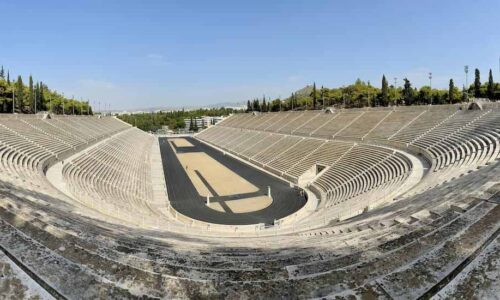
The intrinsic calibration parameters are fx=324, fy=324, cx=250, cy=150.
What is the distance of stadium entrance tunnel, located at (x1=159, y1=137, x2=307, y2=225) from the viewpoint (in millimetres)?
19125

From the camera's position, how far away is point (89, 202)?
1259 centimetres

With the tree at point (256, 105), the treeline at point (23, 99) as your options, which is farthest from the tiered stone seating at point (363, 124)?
the tree at point (256, 105)

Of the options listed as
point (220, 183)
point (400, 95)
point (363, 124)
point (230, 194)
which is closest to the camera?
point (230, 194)

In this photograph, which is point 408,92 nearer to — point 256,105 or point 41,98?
point 256,105

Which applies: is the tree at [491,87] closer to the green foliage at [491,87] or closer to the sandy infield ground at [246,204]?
the green foliage at [491,87]

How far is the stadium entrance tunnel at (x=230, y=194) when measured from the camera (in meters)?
19.1

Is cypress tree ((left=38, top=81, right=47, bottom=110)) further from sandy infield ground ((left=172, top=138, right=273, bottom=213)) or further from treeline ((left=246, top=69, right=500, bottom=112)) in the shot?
treeline ((left=246, top=69, right=500, bottom=112))

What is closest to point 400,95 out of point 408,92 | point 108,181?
point 408,92

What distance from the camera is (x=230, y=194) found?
950 inches

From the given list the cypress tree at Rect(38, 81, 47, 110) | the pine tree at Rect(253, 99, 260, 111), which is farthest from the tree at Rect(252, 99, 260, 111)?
the cypress tree at Rect(38, 81, 47, 110)

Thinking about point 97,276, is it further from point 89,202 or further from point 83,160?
point 83,160

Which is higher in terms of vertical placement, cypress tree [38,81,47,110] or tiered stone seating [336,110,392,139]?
cypress tree [38,81,47,110]

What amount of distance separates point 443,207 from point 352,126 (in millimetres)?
32844

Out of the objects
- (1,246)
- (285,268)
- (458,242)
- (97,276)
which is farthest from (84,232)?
(458,242)
